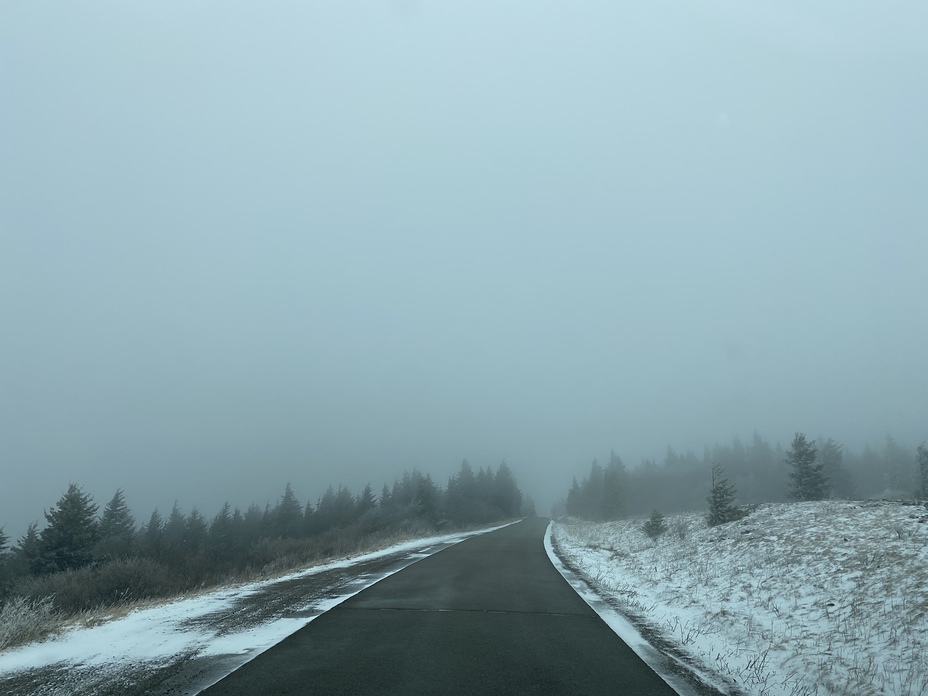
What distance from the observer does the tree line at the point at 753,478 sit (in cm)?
4728

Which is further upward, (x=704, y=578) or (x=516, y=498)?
(x=704, y=578)

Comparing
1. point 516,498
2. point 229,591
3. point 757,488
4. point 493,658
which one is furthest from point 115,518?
point 757,488

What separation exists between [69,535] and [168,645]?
4010 centimetres

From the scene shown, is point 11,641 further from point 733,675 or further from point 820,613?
point 820,613

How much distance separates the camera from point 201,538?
6644cm

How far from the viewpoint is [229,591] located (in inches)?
484

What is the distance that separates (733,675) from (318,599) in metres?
7.88

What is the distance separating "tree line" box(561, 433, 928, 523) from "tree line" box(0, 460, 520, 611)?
2047cm

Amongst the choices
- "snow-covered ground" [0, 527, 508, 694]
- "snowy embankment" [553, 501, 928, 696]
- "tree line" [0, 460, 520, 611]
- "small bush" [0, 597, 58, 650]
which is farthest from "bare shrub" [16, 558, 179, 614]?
"snowy embankment" [553, 501, 928, 696]

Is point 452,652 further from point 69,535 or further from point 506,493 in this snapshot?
point 506,493

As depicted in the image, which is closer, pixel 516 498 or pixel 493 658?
pixel 493 658

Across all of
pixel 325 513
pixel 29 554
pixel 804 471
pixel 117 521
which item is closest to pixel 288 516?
pixel 325 513

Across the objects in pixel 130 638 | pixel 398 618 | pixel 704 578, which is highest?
pixel 130 638

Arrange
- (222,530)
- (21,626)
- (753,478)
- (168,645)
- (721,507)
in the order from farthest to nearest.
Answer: (753,478), (222,530), (721,507), (21,626), (168,645)
